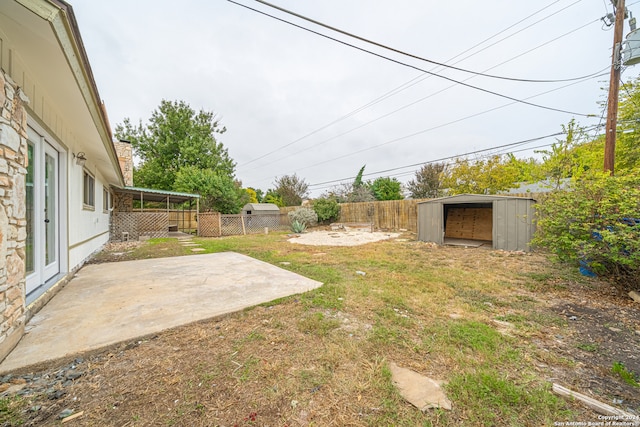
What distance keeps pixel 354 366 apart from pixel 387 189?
2516cm

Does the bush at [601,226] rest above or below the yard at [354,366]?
above

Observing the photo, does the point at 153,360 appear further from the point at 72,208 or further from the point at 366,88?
the point at 366,88

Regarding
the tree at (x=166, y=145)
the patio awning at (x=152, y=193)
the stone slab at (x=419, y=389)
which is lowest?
the stone slab at (x=419, y=389)

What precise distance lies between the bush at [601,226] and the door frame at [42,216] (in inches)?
273

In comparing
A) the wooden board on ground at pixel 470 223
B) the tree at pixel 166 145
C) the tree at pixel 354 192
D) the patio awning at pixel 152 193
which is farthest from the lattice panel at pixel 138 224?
the tree at pixel 354 192

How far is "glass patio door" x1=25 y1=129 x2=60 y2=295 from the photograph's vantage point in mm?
2715

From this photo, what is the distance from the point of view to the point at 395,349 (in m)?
2.01

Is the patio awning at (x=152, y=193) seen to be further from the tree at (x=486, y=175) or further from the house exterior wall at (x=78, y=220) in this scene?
the tree at (x=486, y=175)

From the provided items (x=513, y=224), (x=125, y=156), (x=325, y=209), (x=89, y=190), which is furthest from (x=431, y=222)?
(x=125, y=156)

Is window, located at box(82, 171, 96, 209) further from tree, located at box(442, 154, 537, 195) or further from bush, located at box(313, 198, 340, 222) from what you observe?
tree, located at box(442, 154, 537, 195)

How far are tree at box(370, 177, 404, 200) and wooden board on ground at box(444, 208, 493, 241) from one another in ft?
46.0

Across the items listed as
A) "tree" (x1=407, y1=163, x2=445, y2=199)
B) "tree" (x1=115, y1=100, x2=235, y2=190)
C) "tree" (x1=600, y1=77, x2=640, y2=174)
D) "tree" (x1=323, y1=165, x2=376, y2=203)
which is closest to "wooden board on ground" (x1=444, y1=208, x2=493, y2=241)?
"tree" (x1=600, y1=77, x2=640, y2=174)

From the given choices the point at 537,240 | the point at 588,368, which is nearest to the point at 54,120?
the point at 588,368

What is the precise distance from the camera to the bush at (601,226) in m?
3.07
